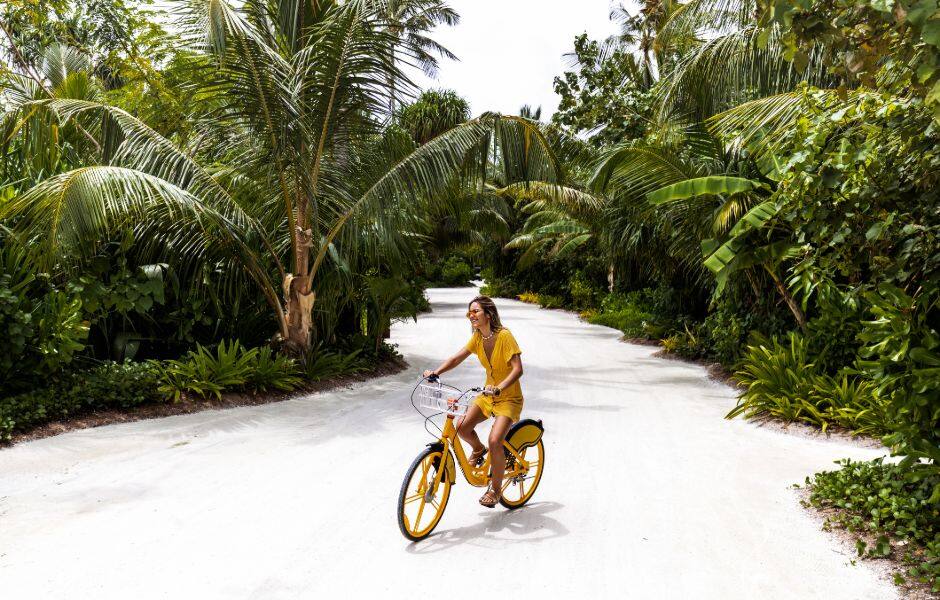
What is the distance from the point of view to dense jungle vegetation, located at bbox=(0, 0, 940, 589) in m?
4.64

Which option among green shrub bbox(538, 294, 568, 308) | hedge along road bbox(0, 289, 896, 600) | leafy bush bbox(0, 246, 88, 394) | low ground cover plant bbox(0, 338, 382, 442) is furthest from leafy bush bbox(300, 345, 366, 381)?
green shrub bbox(538, 294, 568, 308)

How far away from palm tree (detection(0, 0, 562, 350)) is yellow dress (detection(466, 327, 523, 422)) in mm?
4625

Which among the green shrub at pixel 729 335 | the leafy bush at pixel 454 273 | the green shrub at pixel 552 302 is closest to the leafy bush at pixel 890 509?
the green shrub at pixel 729 335

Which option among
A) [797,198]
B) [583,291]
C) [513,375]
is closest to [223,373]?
[513,375]

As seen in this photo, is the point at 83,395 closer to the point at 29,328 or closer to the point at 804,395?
the point at 29,328

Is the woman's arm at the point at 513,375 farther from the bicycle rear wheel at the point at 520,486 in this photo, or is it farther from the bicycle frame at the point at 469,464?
the bicycle rear wheel at the point at 520,486

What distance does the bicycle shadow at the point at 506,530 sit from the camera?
434cm

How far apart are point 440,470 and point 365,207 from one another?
567cm

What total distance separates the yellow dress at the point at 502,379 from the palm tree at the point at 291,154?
4.63m

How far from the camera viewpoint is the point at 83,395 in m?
7.38

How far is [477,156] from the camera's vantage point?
33.3 ft

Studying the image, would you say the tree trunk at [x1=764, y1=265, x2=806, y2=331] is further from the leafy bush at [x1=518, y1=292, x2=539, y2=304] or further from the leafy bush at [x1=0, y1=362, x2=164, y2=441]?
the leafy bush at [x1=518, y1=292, x2=539, y2=304]

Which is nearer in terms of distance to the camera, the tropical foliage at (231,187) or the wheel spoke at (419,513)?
the wheel spoke at (419,513)

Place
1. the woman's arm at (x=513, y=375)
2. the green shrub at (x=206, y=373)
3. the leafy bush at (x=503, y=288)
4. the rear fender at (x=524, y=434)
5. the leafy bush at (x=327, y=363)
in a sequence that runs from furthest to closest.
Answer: the leafy bush at (x=503, y=288) < the leafy bush at (x=327, y=363) < the green shrub at (x=206, y=373) < the rear fender at (x=524, y=434) < the woman's arm at (x=513, y=375)
